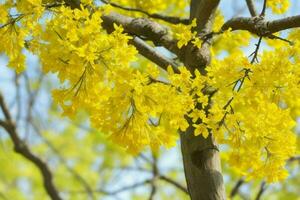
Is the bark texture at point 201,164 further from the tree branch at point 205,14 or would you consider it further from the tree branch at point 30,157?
the tree branch at point 30,157

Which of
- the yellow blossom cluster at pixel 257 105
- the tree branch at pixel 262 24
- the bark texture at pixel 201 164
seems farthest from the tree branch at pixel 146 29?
the yellow blossom cluster at pixel 257 105

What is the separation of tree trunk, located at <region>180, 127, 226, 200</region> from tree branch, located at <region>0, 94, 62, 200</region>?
2667 millimetres

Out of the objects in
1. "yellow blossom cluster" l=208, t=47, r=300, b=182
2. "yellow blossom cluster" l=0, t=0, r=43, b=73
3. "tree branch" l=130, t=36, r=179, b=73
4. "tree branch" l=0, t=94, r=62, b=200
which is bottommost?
"yellow blossom cluster" l=208, t=47, r=300, b=182

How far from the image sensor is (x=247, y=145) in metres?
2.62

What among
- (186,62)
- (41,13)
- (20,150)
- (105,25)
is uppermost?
(20,150)

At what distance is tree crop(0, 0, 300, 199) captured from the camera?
2.31 m

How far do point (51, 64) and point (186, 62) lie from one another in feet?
2.60

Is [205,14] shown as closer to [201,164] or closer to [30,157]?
[201,164]

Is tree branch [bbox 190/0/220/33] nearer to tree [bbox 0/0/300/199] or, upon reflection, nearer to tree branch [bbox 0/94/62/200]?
tree [bbox 0/0/300/199]

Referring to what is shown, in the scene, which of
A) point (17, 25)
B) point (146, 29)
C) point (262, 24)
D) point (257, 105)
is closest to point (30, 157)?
point (146, 29)

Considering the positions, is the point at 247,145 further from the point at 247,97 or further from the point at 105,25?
the point at 105,25

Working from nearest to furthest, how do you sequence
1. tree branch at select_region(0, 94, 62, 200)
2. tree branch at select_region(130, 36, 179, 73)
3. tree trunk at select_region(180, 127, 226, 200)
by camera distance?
tree trunk at select_region(180, 127, 226, 200) → tree branch at select_region(130, 36, 179, 73) → tree branch at select_region(0, 94, 62, 200)

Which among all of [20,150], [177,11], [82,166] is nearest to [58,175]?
[82,166]

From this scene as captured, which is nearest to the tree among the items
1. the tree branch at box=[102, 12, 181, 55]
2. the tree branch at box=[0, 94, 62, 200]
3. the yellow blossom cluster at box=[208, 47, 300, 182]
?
the yellow blossom cluster at box=[208, 47, 300, 182]
